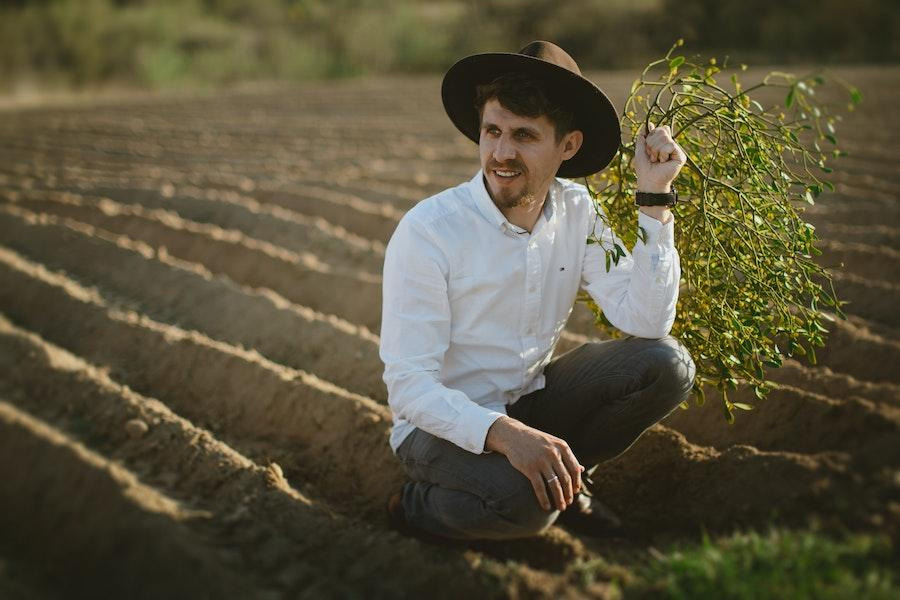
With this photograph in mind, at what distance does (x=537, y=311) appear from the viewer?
2541 millimetres

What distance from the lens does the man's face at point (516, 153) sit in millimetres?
2402

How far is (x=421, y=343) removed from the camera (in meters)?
2.34

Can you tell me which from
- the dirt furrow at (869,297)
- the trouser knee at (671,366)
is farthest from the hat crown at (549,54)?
the dirt furrow at (869,297)

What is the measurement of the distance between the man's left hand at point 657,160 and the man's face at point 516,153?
239mm

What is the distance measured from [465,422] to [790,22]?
20.4 meters

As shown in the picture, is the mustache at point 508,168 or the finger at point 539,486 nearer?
the finger at point 539,486

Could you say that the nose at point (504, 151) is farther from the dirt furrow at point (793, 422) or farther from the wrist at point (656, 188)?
the dirt furrow at point (793, 422)

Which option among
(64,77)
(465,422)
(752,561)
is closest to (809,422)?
(752,561)

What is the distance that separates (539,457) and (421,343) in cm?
47

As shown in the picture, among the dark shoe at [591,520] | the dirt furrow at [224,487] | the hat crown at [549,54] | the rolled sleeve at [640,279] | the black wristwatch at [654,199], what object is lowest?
the dirt furrow at [224,487]

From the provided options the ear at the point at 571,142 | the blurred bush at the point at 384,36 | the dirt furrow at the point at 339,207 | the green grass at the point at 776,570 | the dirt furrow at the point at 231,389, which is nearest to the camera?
the green grass at the point at 776,570

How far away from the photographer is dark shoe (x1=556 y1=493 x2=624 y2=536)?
8.61ft

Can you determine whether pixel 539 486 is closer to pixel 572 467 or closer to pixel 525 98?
pixel 572 467

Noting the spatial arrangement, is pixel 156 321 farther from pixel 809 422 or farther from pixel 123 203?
pixel 809 422
